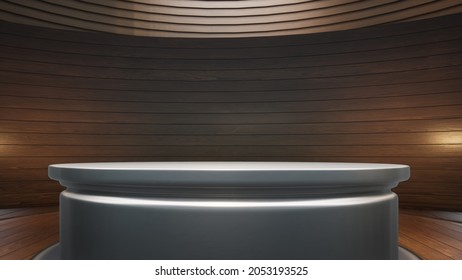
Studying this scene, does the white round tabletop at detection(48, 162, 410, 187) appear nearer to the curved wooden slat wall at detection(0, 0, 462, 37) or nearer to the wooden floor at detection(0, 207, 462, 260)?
the wooden floor at detection(0, 207, 462, 260)

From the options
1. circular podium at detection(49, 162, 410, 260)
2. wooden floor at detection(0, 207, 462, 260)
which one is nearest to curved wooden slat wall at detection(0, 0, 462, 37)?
wooden floor at detection(0, 207, 462, 260)

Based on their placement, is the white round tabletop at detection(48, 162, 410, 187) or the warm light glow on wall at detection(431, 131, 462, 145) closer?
the white round tabletop at detection(48, 162, 410, 187)

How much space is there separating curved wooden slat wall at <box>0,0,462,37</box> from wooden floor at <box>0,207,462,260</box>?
7.77 ft

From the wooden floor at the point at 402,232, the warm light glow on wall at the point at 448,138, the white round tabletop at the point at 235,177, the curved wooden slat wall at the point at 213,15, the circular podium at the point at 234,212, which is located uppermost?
the curved wooden slat wall at the point at 213,15

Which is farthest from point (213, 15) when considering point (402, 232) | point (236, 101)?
point (402, 232)

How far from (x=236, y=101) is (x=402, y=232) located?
2512 millimetres

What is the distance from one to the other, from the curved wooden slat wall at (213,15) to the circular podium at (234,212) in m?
4.27

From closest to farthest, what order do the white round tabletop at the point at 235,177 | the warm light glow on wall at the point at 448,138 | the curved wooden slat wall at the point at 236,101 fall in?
the white round tabletop at the point at 235,177 < the warm light glow on wall at the point at 448,138 < the curved wooden slat wall at the point at 236,101

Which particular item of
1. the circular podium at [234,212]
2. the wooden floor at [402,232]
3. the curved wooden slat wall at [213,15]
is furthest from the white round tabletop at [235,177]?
the curved wooden slat wall at [213,15]

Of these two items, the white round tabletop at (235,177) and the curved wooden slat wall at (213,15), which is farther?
the curved wooden slat wall at (213,15)

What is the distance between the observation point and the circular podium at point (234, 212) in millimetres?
1130

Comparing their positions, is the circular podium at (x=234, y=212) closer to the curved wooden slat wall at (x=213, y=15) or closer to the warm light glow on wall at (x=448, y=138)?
the warm light glow on wall at (x=448, y=138)

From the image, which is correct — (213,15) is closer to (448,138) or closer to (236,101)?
(236,101)

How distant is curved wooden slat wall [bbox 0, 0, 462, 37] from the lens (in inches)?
Result: 188
